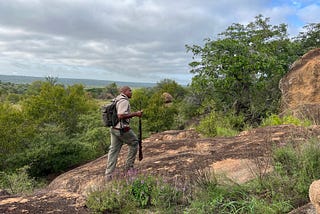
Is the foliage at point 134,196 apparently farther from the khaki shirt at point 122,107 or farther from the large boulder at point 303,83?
the large boulder at point 303,83

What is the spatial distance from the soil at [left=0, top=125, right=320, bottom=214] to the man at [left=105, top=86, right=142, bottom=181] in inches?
9.8

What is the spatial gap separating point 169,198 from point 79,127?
25.7 meters

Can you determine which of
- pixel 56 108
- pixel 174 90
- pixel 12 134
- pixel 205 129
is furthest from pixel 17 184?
pixel 174 90

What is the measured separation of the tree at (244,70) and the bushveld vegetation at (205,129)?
0.16 ft

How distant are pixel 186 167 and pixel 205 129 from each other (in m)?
6.87

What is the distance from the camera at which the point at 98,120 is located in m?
26.7

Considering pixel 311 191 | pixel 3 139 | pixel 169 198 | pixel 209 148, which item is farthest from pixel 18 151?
pixel 311 191

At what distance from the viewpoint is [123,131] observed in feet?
21.2

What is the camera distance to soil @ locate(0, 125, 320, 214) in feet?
15.8

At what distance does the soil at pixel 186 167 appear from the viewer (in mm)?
4820

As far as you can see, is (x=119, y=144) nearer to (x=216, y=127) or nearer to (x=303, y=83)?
(x=216, y=127)

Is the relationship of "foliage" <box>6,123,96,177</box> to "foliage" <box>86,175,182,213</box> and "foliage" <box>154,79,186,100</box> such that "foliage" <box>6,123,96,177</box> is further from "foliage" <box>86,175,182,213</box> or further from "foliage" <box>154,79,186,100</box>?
"foliage" <box>154,79,186,100</box>

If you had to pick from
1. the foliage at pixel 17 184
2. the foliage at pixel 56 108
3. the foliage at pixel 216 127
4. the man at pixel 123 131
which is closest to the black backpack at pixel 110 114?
the man at pixel 123 131

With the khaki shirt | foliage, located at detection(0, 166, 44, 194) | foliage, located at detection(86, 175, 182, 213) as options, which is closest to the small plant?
foliage, located at detection(86, 175, 182, 213)
